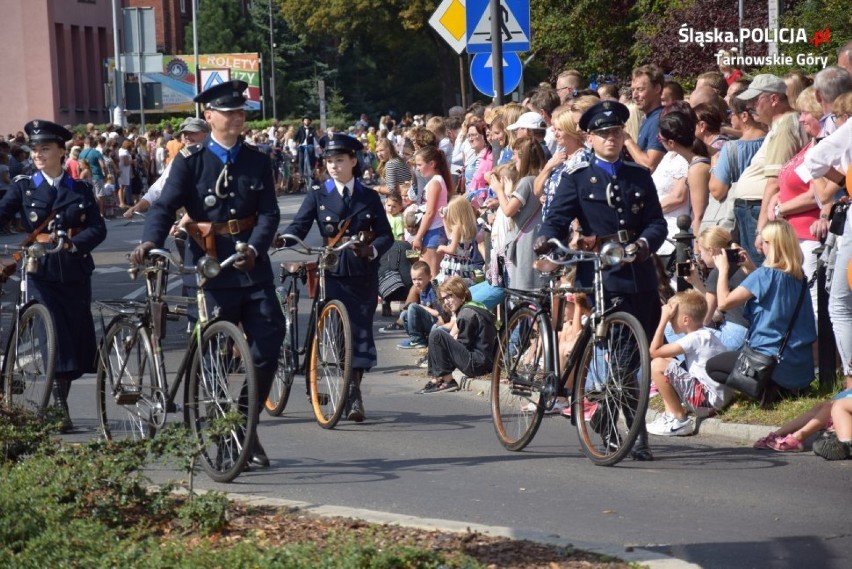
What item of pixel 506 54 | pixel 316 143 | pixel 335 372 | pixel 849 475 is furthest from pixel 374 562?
pixel 316 143

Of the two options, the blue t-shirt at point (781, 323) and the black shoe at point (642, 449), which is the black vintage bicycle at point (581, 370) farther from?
the blue t-shirt at point (781, 323)

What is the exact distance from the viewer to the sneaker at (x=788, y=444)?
9.07m

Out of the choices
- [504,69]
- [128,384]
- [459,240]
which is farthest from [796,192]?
[504,69]

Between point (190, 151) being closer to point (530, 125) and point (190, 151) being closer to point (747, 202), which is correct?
point (747, 202)

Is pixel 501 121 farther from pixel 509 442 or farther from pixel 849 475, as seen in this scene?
pixel 849 475

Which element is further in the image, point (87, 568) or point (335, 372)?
point (335, 372)

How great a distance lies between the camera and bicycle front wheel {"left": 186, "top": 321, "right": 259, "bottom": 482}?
817 centimetres

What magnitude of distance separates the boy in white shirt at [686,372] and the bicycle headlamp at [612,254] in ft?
5.37

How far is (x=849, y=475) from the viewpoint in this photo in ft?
27.3

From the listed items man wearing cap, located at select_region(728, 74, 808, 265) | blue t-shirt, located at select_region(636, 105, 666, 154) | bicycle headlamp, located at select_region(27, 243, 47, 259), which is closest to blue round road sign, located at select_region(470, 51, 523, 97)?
blue t-shirt, located at select_region(636, 105, 666, 154)

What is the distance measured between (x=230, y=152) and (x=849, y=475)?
380 cm

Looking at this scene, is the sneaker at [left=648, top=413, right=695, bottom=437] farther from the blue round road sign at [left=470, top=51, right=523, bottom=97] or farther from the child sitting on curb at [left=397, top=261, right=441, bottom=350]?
the blue round road sign at [left=470, top=51, right=523, bottom=97]

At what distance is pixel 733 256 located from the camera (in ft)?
36.6

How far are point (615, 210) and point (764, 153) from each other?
9.70 feet
